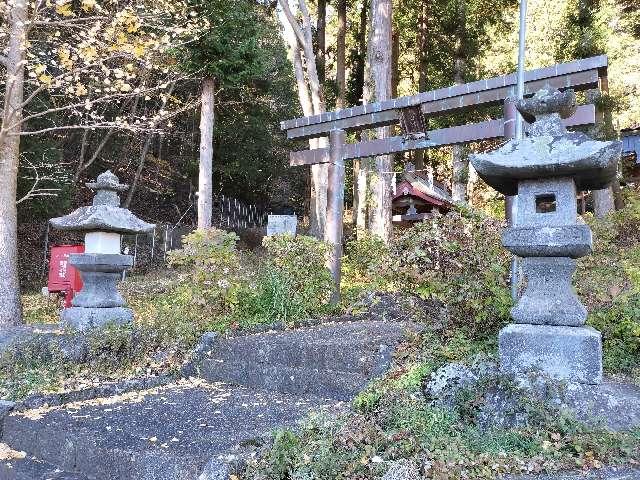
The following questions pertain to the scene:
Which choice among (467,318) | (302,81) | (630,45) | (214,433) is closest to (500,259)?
(467,318)

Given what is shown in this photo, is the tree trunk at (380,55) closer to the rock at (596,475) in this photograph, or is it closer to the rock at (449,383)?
the rock at (449,383)

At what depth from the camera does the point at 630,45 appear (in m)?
14.3

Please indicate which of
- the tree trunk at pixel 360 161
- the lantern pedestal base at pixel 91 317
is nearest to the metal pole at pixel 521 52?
the lantern pedestal base at pixel 91 317

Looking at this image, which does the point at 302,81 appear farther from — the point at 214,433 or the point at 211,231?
the point at 214,433

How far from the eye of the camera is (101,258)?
28.0 feet

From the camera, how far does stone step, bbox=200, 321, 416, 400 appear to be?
593 centimetres

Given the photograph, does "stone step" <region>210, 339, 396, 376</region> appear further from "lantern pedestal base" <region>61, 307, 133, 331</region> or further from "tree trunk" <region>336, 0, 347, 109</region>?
"tree trunk" <region>336, 0, 347, 109</region>

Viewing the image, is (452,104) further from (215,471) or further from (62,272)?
(62,272)

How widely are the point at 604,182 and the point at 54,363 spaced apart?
22.5 feet

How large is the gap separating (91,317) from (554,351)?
6.92 m

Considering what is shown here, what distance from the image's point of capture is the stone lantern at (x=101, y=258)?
851 centimetres

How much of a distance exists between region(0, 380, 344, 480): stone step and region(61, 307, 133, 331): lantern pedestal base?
7.97ft

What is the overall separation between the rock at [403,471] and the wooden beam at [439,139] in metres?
5.65

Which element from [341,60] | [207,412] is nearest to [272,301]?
[207,412]
